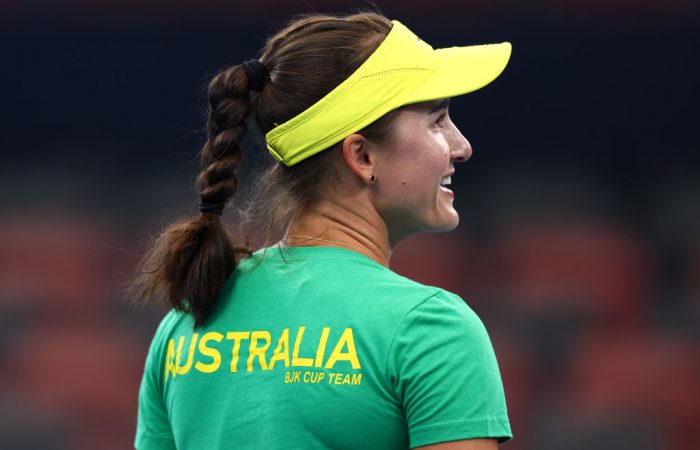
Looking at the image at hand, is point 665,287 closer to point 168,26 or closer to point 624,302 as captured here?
point 624,302

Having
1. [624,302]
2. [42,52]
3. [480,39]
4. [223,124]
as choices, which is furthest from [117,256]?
[223,124]

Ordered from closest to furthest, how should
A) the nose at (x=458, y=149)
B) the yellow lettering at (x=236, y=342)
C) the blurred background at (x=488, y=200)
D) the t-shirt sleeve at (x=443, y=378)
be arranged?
the t-shirt sleeve at (x=443, y=378), the yellow lettering at (x=236, y=342), the nose at (x=458, y=149), the blurred background at (x=488, y=200)

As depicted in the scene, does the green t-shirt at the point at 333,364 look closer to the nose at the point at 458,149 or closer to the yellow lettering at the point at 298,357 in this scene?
the yellow lettering at the point at 298,357

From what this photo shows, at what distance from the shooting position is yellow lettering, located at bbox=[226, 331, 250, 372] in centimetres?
137

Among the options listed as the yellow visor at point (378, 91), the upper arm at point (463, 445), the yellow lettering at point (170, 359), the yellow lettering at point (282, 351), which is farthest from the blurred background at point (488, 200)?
the upper arm at point (463, 445)

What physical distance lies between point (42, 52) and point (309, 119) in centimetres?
376

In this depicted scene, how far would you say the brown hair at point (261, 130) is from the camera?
4.68 feet

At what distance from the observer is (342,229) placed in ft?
4.70

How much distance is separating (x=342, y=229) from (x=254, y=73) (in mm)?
244

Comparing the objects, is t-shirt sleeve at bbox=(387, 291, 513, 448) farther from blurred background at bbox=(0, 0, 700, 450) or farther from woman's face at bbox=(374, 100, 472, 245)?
blurred background at bbox=(0, 0, 700, 450)

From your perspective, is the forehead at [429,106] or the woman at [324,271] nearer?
the woman at [324,271]

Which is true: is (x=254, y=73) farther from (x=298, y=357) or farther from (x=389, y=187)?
(x=298, y=357)

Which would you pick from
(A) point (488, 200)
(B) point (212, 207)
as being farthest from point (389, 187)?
(A) point (488, 200)

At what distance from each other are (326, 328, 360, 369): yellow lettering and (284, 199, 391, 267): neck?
169mm
